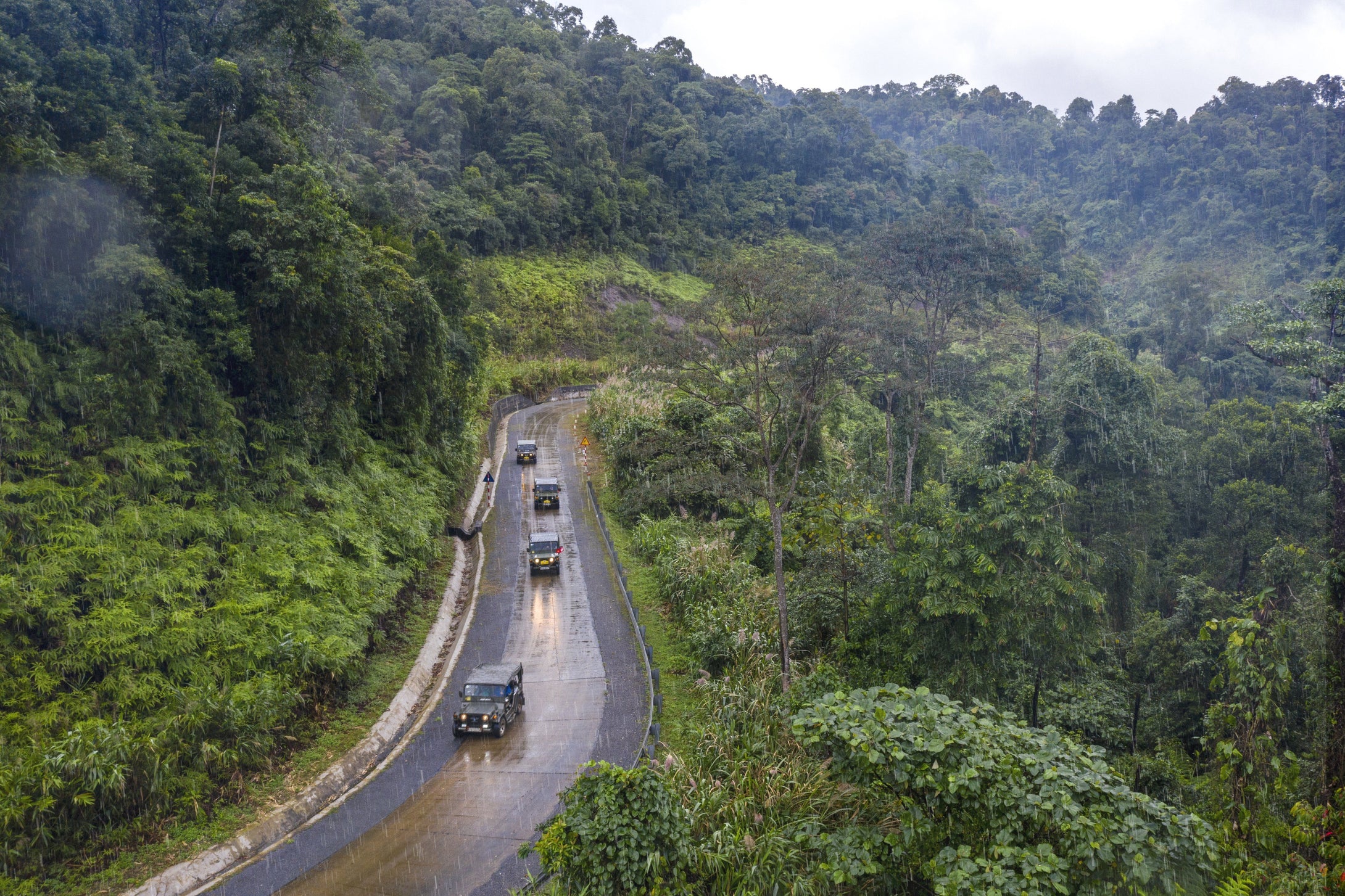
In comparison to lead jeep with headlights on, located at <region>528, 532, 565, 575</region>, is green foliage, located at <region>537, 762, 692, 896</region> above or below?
below

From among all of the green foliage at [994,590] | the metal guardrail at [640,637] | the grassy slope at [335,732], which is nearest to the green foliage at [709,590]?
the grassy slope at [335,732]

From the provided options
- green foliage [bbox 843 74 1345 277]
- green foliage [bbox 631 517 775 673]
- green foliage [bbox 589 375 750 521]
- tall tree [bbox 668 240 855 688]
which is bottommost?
green foliage [bbox 631 517 775 673]

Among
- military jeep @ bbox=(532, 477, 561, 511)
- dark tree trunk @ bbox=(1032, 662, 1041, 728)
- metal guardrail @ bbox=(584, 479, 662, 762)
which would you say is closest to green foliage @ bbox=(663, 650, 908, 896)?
metal guardrail @ bbox=(584, 479, 662, 762)

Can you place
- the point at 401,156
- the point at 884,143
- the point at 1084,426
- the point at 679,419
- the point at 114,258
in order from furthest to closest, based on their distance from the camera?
the point at 884,143, the point at 401,156, the point at 679,419, the point at 1084,426, the point at 114,258

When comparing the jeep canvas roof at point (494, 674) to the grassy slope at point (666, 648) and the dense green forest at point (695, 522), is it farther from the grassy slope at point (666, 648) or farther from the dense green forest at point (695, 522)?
the grassy slope at point (666, 648)

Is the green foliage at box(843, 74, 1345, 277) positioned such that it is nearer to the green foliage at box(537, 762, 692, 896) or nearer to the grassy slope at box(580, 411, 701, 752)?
the grassy slope at box(580, 411, 701, 752)

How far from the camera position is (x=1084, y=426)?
Result: 2642 centimetres

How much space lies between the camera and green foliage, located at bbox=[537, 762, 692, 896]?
9.03 metres

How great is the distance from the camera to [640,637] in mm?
19828

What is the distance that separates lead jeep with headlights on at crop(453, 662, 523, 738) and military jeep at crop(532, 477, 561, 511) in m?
15.1

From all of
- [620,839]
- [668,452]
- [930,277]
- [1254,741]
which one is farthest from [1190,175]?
[620,839]

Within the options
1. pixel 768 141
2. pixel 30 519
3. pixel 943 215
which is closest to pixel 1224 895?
pixel 30 519

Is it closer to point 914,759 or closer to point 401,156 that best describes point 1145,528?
point 914,759

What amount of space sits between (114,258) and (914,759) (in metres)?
17.2
